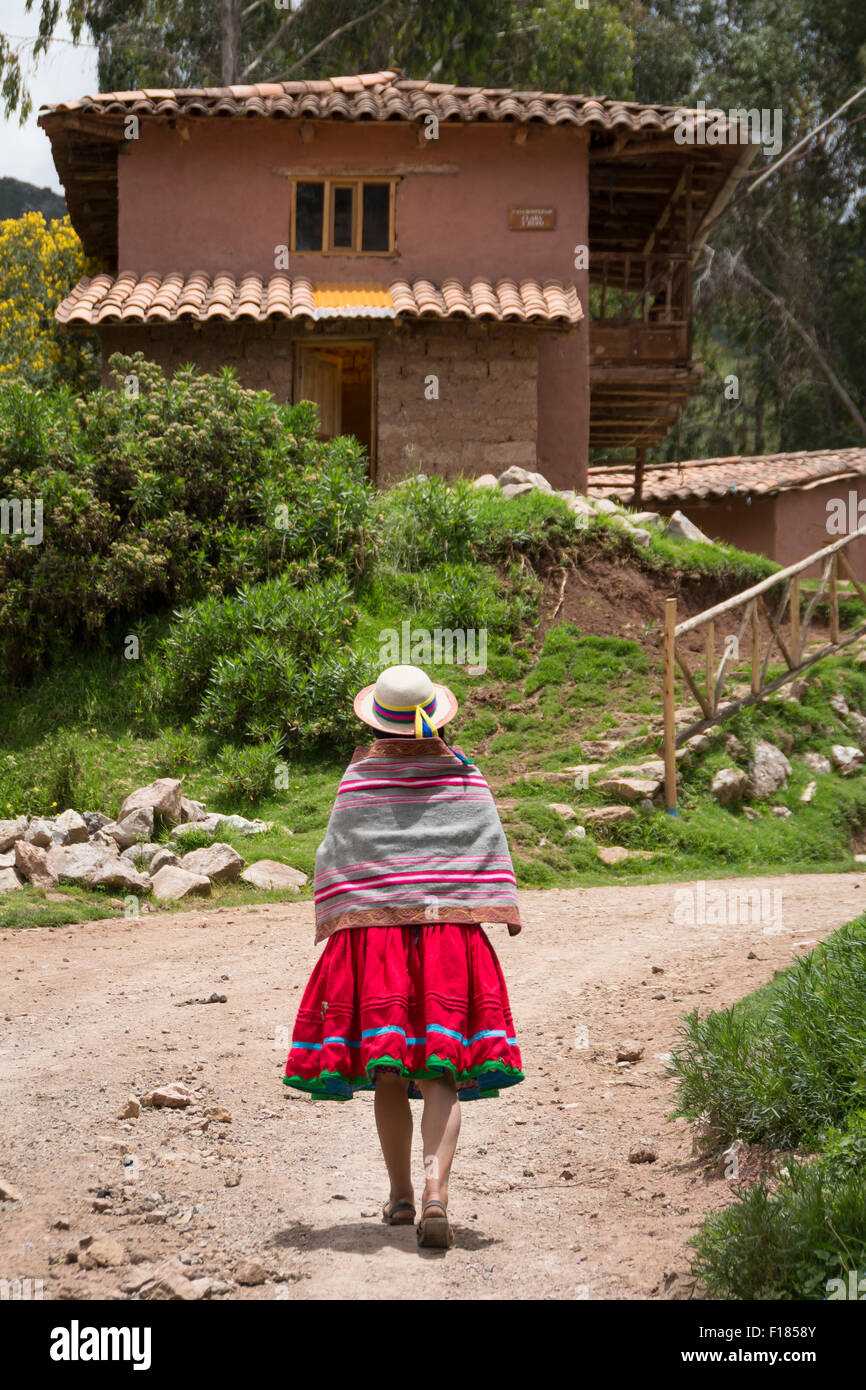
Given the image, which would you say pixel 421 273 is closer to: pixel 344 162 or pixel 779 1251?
pixel 344 162

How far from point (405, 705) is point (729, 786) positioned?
8.01m

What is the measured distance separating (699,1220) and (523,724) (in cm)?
824

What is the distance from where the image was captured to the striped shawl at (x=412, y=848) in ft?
12.6

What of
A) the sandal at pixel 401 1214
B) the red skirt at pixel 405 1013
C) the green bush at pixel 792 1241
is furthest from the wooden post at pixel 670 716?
the green bush at pixel 792 1241

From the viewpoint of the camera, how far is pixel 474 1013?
383cm

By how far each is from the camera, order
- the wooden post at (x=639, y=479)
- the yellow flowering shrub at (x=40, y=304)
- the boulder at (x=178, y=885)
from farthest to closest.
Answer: the wooden post at (x=639, y=479) → the yellow flowering shrub at (x=40, y=304) → the boulder at (x=178, y=885)

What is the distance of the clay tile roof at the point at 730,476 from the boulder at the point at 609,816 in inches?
472

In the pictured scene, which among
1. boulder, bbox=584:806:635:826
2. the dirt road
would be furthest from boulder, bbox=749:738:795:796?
the dirt road

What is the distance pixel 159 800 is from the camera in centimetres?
994

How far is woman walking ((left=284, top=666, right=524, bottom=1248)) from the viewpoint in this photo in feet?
12.2

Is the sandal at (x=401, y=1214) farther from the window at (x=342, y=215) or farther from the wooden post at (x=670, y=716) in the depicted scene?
the window at (x=342, y=215)

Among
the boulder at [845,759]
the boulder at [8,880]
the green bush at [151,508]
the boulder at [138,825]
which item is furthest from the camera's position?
the boulder at [845,759]
